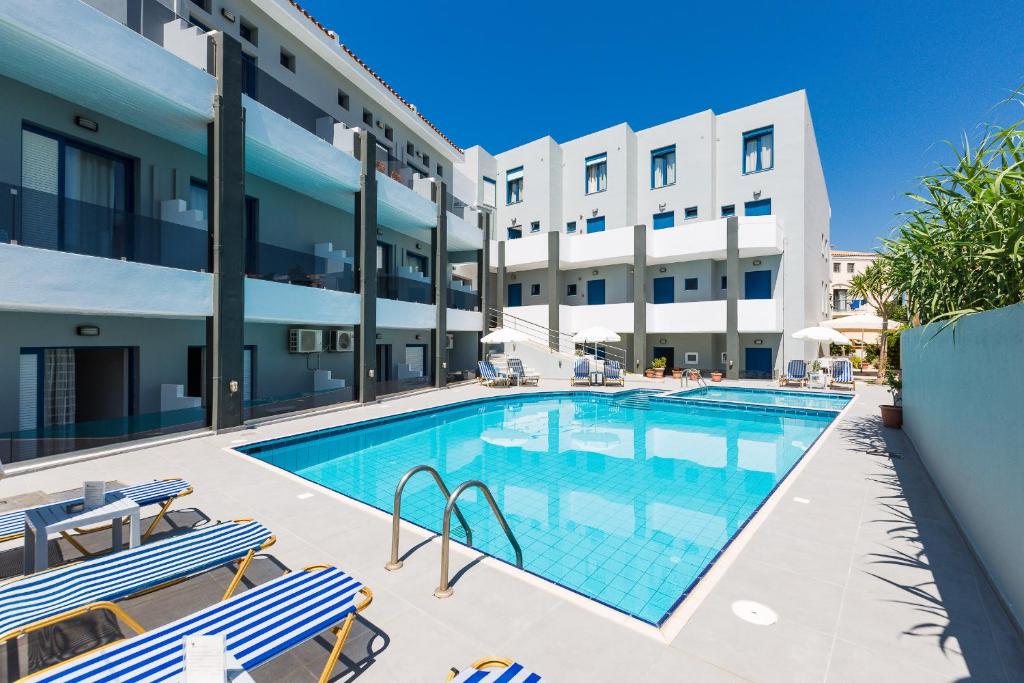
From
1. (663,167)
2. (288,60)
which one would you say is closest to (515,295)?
(663,167)

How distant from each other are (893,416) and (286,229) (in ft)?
60.1

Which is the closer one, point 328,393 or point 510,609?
point 510,609

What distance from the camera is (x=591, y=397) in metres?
18.6

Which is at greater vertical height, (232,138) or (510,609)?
(232,138)

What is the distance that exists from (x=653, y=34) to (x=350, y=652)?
105 ft

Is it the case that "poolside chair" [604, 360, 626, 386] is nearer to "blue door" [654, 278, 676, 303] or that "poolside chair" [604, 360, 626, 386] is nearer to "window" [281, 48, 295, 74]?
"blue door" [654, 278, 676, 303]

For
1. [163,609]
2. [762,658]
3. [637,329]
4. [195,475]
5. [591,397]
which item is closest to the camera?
[762,658]

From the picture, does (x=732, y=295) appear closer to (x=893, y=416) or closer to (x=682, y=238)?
(x=682, y=238)

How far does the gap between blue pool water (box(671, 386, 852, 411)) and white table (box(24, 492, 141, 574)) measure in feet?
54.9

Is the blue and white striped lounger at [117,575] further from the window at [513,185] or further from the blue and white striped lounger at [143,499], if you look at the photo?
the window at [513,185]

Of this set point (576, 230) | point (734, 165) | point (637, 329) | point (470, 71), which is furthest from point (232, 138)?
point (470, 71)

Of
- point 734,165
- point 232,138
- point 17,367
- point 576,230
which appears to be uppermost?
point 734,165

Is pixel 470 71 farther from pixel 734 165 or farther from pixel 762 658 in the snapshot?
pixel 762 658

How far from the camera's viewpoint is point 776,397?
728 inches
